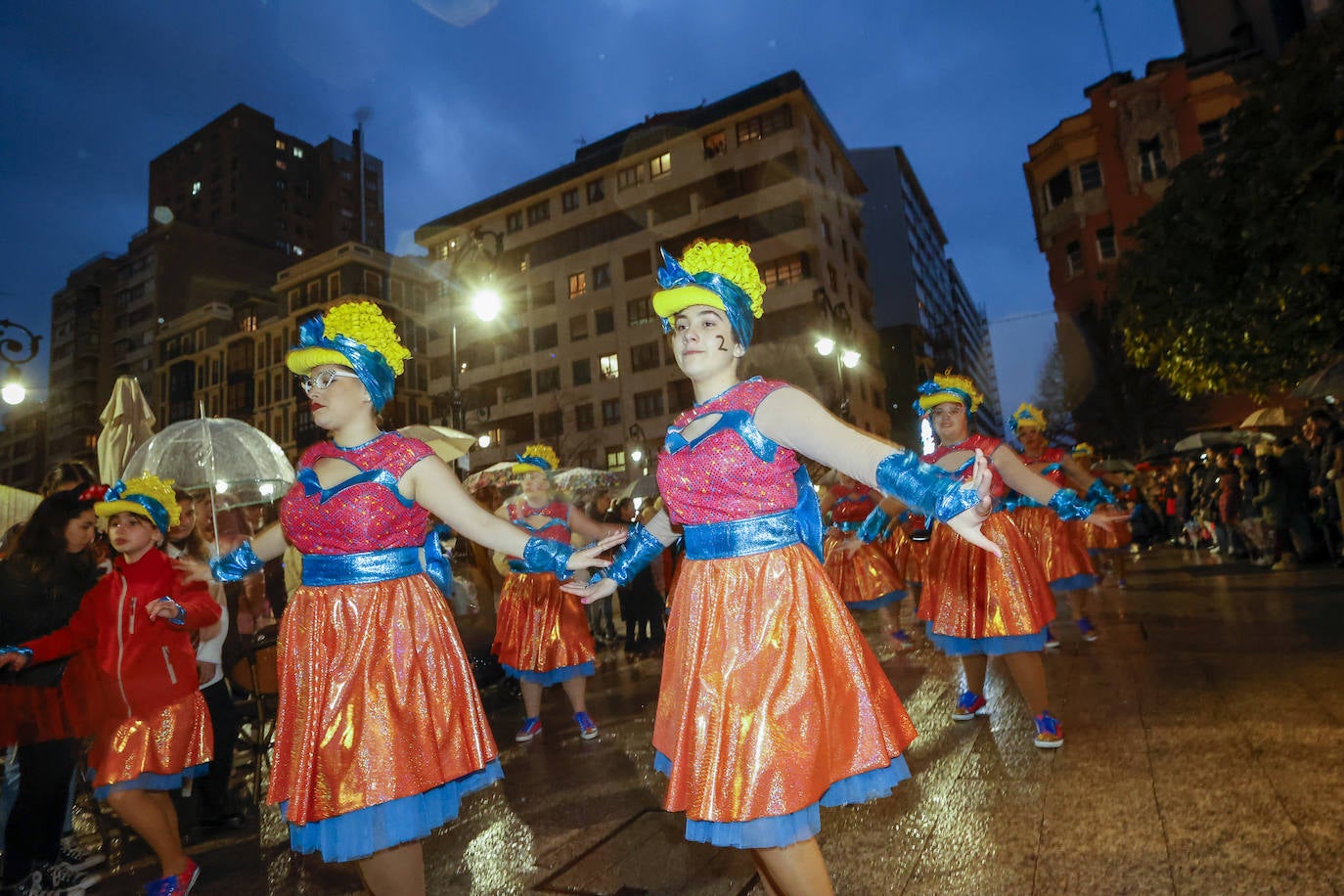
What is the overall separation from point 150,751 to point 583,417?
4092 cm

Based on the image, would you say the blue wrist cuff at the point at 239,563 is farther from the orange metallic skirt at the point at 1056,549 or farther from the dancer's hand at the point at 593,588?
the orange metallic skirt at the point at 1056,549

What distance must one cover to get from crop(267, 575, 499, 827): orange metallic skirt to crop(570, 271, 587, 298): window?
1738 inches

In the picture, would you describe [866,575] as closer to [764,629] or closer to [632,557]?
[632,557]

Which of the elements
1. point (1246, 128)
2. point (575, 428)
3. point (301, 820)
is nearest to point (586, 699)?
point (301, 820)

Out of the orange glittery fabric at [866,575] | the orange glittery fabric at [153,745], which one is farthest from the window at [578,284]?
the orange glittery fabric at [153,745]

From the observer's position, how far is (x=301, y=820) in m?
2.56

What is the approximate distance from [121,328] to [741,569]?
78.1 meters

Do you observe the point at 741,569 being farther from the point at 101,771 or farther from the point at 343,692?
the point at 101,771

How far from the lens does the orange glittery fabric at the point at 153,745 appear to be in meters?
3.49

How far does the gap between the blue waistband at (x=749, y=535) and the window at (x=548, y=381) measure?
4337 cm

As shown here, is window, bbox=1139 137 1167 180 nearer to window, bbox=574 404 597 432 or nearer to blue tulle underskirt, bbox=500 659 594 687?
window, bbox=574 404 597 432

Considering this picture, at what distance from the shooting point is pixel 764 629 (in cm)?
230

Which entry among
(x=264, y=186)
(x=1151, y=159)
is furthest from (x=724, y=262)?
(x=264, y=186)

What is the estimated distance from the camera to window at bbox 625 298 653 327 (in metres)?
42.7
